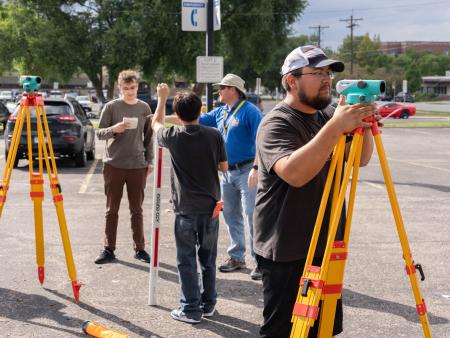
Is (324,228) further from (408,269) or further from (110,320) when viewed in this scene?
(110,320)

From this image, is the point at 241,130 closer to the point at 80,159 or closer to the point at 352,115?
the point at 352,115

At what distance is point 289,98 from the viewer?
3.20m

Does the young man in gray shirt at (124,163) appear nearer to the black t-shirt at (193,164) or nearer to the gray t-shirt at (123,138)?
the gray t-shirt at (123,138)

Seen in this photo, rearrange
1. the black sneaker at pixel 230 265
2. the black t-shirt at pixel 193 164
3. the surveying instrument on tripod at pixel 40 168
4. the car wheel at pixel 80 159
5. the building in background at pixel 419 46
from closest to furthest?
the black t-shirt at pixel 193 164, the surveying instrument on tripod at pixel 40 168, the black sneaker at pixel 230 265, the car wheel at pixel 80 159, the building in background at pixel 419 46

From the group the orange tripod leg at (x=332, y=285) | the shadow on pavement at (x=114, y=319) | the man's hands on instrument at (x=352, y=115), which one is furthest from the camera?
the shadow on pavement at (x=114, y=319)

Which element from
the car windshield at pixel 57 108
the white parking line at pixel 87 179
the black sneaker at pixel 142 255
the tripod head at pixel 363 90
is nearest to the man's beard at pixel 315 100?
the tripod head at pixel 363 90

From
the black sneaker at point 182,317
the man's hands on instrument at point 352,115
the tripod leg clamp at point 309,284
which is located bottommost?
the black sneaker at point 182,317

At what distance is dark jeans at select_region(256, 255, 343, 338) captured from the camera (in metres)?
3.24

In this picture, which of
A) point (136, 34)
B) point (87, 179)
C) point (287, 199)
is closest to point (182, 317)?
point (287, 199)

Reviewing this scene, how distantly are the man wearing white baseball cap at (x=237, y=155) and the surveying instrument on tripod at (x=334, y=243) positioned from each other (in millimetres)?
3244

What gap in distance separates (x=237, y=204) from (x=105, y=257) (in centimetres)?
146

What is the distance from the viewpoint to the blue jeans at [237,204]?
21.0 ft

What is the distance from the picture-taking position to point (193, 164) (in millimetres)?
5000

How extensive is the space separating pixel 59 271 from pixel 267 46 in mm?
32556
